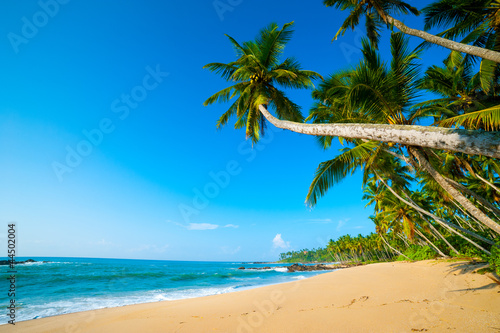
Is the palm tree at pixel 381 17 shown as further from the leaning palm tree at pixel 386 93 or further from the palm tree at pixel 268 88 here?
the palm tree at pixel 268 88

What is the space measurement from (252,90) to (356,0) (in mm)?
4755

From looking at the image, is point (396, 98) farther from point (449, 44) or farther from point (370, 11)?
point (370, 11)

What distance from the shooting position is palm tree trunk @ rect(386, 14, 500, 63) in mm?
4503

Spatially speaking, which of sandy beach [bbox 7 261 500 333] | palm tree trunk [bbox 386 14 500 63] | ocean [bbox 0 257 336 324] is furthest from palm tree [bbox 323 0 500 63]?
ocean [bbox 0 257 336 324]

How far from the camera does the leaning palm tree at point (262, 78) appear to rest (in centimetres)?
775

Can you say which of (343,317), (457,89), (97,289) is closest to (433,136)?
(343,317)

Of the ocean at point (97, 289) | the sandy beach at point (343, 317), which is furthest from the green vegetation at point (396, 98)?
the ocean at point (97, 289)

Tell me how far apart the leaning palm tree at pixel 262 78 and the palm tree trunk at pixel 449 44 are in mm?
2736

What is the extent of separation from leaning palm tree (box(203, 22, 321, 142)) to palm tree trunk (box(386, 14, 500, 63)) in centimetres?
274

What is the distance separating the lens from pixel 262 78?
7879 mm

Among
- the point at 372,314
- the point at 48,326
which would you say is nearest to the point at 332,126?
the point at 372,314

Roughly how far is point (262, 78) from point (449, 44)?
5.11 meters

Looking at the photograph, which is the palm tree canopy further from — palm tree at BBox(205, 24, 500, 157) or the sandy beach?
the sandy beach

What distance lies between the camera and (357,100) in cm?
555
